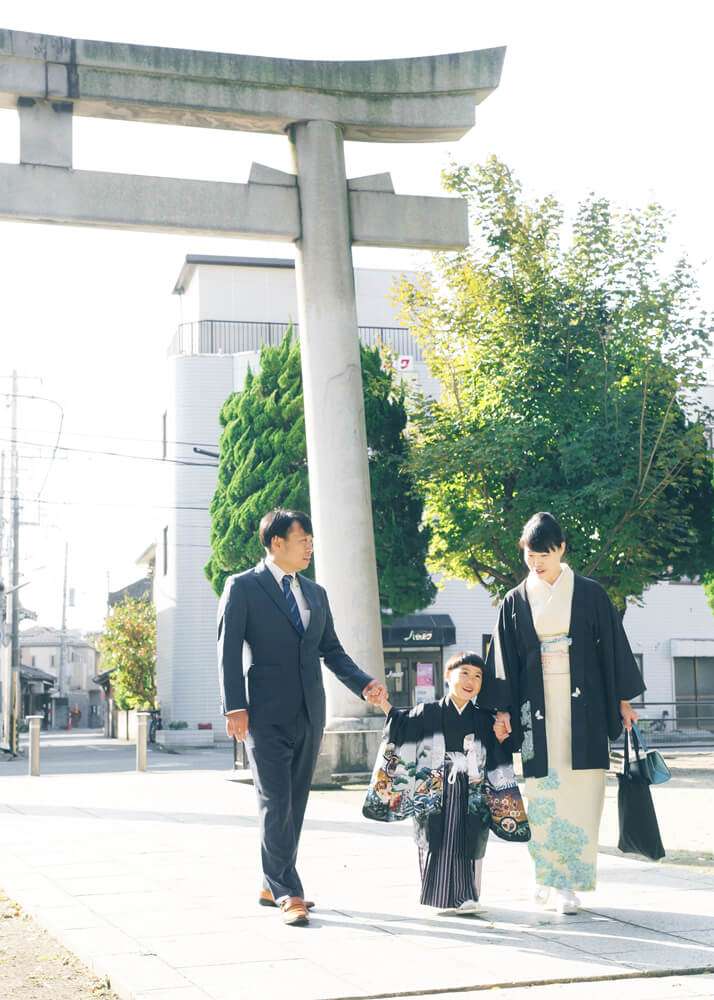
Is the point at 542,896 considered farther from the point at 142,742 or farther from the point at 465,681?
the point at 142,742

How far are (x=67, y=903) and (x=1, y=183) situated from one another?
28.4ft

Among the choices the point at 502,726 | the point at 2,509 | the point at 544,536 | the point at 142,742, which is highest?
the point at 2,509

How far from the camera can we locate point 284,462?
26828 millimetres

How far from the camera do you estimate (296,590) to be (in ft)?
20.2

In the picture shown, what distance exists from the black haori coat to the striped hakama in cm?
40

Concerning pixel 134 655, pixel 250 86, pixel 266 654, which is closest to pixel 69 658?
pixel 134 655

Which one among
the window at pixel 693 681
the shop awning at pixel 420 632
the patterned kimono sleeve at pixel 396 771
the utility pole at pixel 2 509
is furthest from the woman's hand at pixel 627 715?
the utility pole at pixel 2 509

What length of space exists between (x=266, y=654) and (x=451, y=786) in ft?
3.43

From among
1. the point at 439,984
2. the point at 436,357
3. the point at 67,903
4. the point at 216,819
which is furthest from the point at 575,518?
the point at 439,984

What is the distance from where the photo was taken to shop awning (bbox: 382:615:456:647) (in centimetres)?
3322

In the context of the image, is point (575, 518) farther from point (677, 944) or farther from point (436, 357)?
point (677, 944)

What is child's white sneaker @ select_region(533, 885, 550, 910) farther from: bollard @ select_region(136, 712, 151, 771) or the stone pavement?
bollard @ select_region(136, 712, 151, 771)

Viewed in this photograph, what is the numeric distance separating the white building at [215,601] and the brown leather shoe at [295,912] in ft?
84.0

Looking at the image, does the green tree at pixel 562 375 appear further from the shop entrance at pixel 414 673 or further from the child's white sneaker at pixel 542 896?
the shop entrance at pixel 414 673
